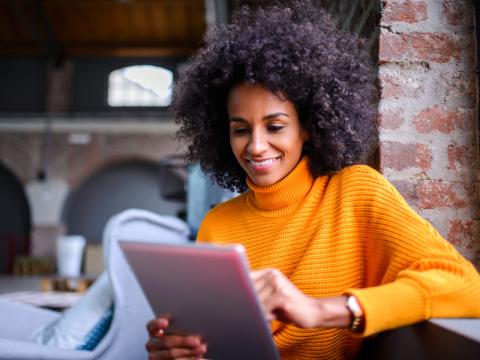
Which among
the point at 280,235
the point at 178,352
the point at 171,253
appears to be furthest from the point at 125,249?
the point at 280,235

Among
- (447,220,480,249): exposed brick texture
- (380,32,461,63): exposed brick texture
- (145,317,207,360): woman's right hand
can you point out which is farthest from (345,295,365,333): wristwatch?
(380,32,461,63): exposed brick texture

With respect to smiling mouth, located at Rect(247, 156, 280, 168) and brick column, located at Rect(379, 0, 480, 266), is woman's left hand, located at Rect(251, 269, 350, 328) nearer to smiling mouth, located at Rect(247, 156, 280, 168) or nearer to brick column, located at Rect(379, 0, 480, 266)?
smiling mouth, located at Rect(247, 156, 280, 168)

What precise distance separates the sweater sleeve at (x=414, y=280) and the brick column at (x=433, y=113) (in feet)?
1.32

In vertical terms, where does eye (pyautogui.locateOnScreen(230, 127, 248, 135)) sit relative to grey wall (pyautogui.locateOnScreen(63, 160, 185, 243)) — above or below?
above

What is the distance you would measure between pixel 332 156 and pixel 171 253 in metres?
0.59

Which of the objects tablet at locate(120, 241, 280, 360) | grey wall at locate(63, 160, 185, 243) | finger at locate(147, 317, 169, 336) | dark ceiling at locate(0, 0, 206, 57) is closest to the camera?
tablet at locate(120, 241, 280, 360)

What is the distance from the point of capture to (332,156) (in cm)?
123

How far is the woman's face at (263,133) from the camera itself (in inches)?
46.6

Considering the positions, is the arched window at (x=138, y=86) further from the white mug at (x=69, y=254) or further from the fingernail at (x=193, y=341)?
the fingernail at (x=193, y=341)

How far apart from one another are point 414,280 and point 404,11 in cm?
86

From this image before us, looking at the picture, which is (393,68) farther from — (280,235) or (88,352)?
(88,352)

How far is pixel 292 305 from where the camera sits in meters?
0.83

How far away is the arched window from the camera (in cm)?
1191

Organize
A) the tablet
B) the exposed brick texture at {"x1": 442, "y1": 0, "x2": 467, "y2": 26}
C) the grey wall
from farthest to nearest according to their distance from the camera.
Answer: the grey wall
the exposed brick texture at {"x1": 442, "y1": 0, "x2": 467, "y2": 26}
the tablet
